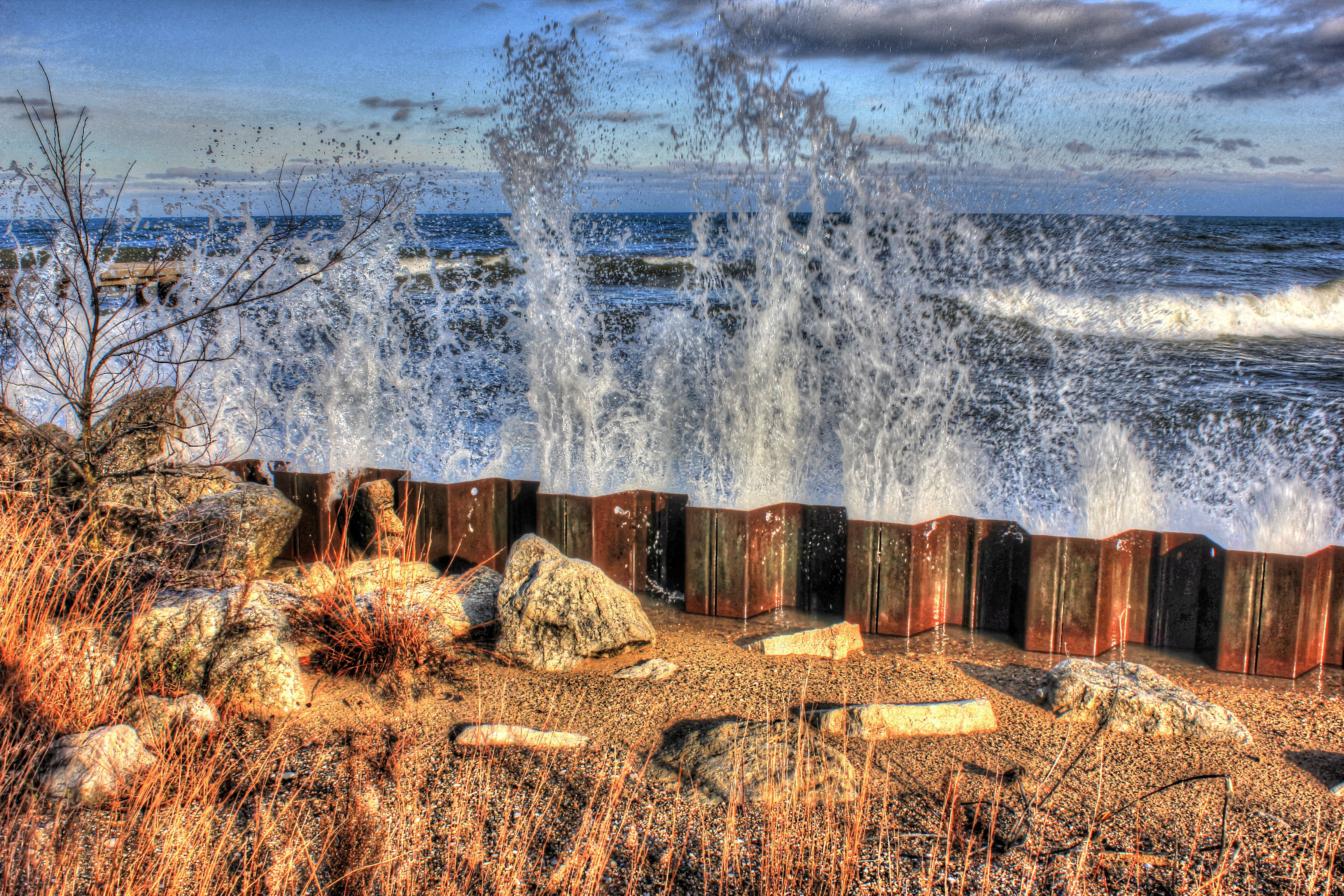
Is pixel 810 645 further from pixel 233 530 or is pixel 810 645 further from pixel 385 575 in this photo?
pixel 233 530

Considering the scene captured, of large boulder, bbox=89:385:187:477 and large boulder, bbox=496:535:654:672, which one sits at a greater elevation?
large boulder, bbox=89:385:187:477

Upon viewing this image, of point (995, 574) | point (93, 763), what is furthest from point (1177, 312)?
point (93, 763)

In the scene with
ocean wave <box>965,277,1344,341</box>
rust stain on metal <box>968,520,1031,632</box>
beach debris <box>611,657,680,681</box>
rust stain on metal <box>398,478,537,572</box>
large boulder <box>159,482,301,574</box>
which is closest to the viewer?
beach debris <box>611,657,680,681</box>

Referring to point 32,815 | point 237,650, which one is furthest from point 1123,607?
point 32,815

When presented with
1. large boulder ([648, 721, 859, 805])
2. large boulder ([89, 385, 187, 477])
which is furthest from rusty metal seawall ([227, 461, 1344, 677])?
large boulder ([648, 721, 859, 805])

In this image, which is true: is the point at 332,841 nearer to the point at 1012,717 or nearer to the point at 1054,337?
the point at 1012,717

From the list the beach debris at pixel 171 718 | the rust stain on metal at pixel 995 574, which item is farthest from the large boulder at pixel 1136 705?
the beach debris at pixel 171 718

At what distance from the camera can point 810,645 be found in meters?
3.87

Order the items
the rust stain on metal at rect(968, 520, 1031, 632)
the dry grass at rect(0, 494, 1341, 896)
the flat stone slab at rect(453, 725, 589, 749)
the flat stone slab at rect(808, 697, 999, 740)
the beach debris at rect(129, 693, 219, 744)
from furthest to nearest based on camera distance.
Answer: the rust stain on metal at rect(968, 520, 1031, 632)
the flat stone slab at rect(808, 697, 999, 740)
the flat stone slab at rect(453, 725, 589, 749)
the beach debris at rect(129, 693, 219, 744)
the dry grass at rect(0, 494, 1341, 896)

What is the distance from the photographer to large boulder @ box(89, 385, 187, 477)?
4.32 meters

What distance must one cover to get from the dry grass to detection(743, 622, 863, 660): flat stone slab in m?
0.91

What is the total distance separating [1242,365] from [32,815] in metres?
16.5

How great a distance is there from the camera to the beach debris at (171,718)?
274 centimetres

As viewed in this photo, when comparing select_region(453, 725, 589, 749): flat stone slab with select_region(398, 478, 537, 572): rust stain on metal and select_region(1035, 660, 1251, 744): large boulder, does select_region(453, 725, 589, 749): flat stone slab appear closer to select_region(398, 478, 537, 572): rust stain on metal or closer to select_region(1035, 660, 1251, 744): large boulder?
select_region(1035, 660, 1251, 744): large boulder
